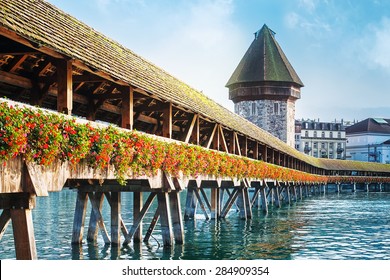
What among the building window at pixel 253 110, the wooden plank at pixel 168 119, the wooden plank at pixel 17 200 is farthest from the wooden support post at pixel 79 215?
the building window at pixel 253 110

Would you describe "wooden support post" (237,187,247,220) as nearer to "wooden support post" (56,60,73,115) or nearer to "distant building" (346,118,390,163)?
"wooden support post" (56,60,73,115)

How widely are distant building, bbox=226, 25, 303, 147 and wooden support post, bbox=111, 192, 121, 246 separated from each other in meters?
53.2

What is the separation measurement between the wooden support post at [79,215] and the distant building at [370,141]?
113m

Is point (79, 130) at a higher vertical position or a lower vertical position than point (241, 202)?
higher

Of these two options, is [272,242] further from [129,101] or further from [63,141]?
[63,141]

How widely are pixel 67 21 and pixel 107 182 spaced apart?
3.98 m

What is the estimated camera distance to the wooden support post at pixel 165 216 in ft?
56.6

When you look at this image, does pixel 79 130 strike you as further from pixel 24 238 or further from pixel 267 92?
pixel 267 92

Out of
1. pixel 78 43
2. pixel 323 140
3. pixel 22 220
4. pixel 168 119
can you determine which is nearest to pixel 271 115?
pixel 168 119

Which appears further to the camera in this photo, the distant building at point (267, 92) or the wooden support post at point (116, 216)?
the distant building at point (267, 92)

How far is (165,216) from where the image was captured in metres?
17.6

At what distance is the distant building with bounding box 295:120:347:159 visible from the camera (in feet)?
428

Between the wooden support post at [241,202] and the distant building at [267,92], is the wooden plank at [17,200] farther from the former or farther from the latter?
the distant building at [267,92]

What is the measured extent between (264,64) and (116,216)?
5590 cm
